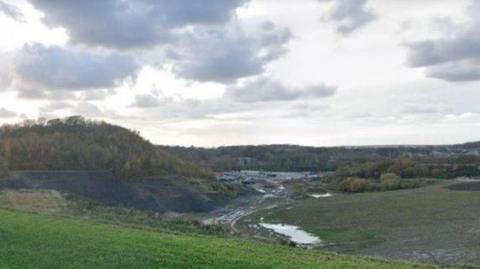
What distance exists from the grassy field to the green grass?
510 inches

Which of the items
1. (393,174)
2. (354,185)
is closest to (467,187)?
(354,185)

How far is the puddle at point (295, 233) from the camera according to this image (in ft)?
145

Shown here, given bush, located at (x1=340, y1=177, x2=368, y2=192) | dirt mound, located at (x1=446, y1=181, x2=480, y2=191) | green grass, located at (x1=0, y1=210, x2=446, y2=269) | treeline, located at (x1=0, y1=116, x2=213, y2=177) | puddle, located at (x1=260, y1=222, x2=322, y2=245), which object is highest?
treeline, located at (x1=0, y1=116, x2=213, y2=177)

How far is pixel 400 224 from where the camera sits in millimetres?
49562

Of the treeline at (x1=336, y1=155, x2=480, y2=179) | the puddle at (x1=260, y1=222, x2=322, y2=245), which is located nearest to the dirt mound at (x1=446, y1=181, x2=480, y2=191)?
the puddle at (x1=260, y1=222, x2=322, y2=245)

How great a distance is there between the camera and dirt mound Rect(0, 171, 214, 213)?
75.8m

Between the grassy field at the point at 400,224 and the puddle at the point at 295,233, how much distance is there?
3.07ft

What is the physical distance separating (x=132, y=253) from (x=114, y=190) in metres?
63.0

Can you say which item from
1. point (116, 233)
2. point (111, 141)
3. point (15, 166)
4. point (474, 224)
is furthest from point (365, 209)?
point (111, 141)

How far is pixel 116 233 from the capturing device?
A: 25.6 metres

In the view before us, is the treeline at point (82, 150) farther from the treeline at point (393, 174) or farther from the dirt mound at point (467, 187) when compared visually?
the dirt mound at point (467, 187)

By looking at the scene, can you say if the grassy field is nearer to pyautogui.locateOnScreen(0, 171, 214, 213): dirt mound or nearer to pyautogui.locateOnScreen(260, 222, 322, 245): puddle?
pyautogui.locateOnScreen(260, 222, 322, 245): puddle

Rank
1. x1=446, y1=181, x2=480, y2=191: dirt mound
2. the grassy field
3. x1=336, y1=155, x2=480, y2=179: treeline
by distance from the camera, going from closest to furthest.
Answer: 1. the grassy field
2. x1=446, y1=181, x2=480, y2=191: dirt mound
3. x1=336, y1=155, x2=480, y2=179: treeline

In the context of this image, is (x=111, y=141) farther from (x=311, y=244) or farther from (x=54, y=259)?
(x=54, y=259)
